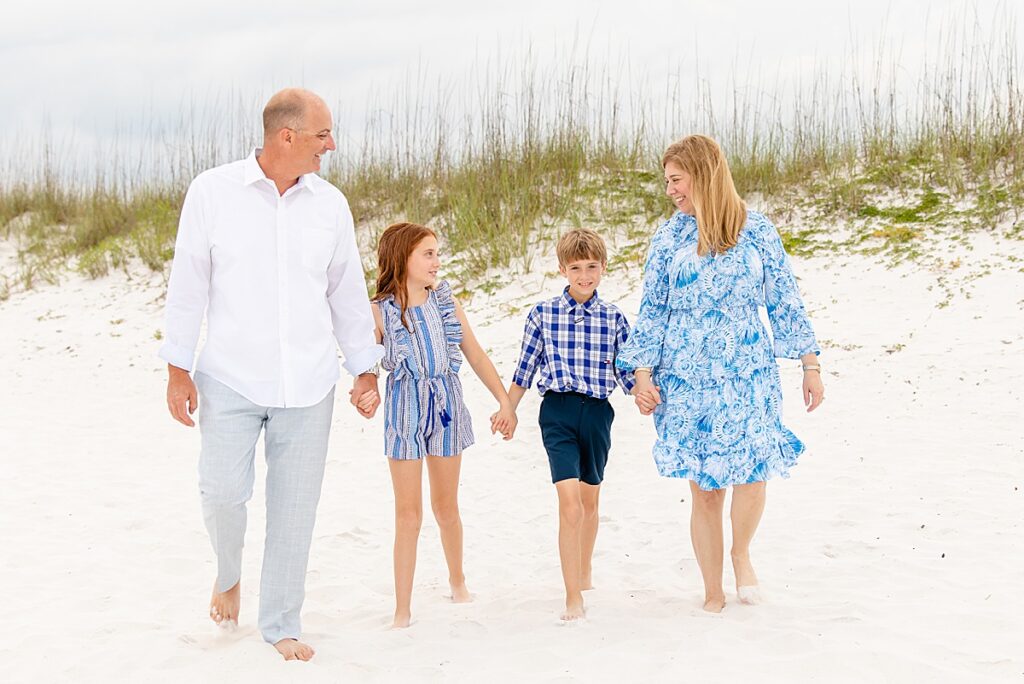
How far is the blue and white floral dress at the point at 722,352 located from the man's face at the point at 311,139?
4.01 feet

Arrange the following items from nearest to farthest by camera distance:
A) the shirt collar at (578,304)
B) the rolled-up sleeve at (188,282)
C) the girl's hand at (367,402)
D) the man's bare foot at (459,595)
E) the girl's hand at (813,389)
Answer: the rolled-up sleeve at (188,282) < the girl's hand at (367,402) < the girl's hand at (813,389) < the shirt collar at (578,304) < the man's bare foot at (459,595)

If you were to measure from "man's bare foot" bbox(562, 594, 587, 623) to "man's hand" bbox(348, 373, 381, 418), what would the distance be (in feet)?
3.24

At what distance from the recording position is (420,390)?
356 cm

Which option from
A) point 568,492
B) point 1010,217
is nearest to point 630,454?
point 568,492

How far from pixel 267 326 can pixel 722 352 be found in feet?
4.96

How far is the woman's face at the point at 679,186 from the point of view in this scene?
3393 mm

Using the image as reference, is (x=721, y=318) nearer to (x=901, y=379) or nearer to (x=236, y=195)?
(x=236, y=195)

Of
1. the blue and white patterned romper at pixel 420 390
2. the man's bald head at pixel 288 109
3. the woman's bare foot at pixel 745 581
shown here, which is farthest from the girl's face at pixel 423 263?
the woman's bare foot at pixel 745 581

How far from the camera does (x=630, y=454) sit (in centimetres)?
609

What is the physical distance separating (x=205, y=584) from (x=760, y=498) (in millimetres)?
2433

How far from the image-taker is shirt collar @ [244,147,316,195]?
3.03 meters

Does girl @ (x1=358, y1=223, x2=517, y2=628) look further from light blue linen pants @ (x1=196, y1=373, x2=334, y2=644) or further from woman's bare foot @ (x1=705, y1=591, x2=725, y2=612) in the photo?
woman's bare foot @ (x1=705, y1=591, x2=725, y2=612)

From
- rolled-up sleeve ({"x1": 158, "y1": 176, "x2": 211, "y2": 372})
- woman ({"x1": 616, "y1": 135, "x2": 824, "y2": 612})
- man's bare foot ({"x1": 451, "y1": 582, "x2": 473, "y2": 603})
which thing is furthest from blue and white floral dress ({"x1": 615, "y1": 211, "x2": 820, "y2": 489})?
rolled-up sleeve ({"x1": 158, "y1": 176, "x2": 211, "y2": 372})

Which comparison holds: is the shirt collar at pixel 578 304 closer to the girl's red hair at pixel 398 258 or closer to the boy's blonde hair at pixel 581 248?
the boy's blonde hair at pixel 581 248
